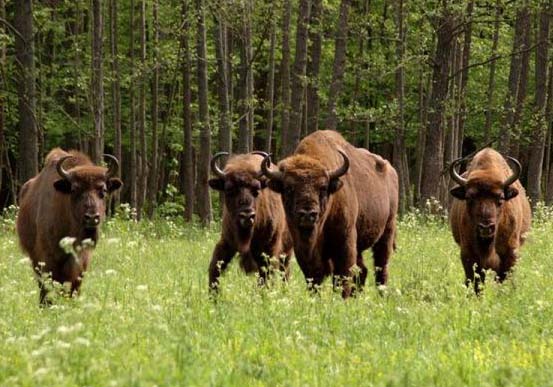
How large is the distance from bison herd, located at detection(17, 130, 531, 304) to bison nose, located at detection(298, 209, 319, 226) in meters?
0.01

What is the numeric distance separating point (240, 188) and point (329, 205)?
1.26 meters

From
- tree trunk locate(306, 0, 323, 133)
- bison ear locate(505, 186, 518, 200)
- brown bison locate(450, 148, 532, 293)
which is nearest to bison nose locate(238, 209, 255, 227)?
brown bison locate(450, 148, 532, 293)

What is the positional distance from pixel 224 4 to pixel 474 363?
669 inches

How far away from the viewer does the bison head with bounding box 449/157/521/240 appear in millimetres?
9773

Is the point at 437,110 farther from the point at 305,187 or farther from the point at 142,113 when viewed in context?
the point at 305,187

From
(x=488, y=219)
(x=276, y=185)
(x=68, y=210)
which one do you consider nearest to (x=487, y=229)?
(x=488, y=219)

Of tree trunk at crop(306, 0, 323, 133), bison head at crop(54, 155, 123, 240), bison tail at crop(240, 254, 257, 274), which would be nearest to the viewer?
bison head at crop(54, 155, 123, 240)

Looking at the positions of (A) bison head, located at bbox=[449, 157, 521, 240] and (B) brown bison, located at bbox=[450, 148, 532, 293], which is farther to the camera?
(B) brown bison, located at bbox=[450, 148, 532, 293]

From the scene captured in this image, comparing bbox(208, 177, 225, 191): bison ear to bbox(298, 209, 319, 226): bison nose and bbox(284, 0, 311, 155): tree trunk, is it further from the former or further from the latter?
bbox(284, 0, 311, 155): tree trunk

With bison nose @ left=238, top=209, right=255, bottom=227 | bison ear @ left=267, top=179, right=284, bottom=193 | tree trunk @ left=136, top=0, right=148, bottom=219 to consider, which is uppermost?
bison ear @ left=267, top=179, right=284, bottom=193

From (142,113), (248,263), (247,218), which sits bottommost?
→ (142,113)

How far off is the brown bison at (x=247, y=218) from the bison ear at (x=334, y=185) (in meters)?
1.06

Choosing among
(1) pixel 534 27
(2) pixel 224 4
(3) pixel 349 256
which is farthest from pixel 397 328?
(1) pixel 534 27

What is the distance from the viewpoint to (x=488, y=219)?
32.0 ft
